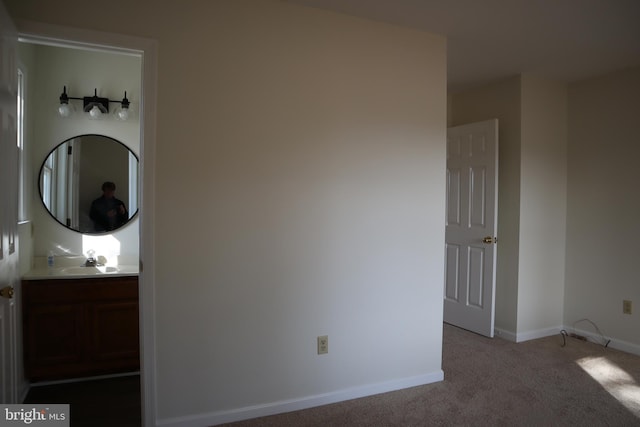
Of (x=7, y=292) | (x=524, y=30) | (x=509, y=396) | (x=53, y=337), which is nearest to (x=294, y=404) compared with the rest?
(x=509, y=396)

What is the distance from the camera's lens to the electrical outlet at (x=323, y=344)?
100 inches

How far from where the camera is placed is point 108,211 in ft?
10.8

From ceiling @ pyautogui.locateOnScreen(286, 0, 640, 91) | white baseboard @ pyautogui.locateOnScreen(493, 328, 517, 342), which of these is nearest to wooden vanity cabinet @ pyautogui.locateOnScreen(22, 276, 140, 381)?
ceiling @ pyautogui.locateOnScreen(286, 0, 640, 91)

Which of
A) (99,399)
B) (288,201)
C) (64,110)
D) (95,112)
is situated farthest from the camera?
(95,112)

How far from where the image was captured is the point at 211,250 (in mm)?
2279

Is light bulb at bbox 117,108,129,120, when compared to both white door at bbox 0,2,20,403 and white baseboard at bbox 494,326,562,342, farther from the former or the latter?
white baseboard at bbox 494,326,562,342

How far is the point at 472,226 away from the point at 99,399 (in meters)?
3.28

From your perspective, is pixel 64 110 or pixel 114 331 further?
pixel 64 110

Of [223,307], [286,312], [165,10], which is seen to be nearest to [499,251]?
[286,312]

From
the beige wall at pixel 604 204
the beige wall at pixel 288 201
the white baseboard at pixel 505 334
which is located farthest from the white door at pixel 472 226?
the beige wall at pixel 288 201

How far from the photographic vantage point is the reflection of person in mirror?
328 cm

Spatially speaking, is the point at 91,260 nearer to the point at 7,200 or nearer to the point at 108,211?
the point at 108,211

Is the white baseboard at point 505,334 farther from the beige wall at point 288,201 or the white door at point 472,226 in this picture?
the beige wall at point 288,201

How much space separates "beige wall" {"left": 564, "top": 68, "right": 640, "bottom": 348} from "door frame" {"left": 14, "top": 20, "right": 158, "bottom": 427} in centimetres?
369
